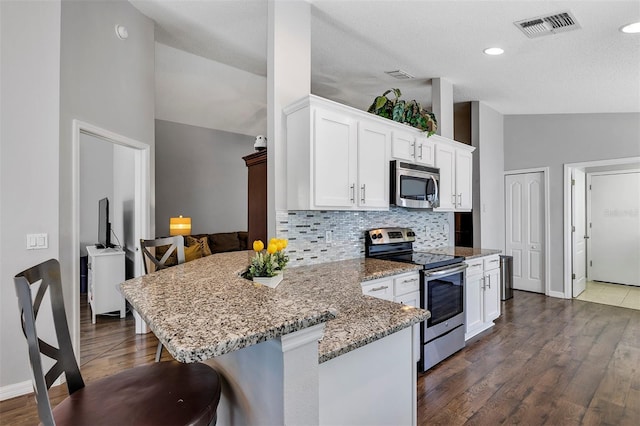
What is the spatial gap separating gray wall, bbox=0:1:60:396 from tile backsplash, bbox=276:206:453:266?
1.75 m

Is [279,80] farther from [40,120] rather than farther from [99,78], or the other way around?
[40,120]

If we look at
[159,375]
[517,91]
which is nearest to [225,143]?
[517,91]

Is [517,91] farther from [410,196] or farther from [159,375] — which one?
[159,375]

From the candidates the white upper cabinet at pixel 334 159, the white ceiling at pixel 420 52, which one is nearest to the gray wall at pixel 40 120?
the white ceiling at pixel 420 52

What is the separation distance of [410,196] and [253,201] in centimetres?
159

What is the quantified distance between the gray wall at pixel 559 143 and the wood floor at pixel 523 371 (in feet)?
4.83

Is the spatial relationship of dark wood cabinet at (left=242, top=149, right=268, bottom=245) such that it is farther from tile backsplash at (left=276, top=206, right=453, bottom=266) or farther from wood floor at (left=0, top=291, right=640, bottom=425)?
wood floor at (left=0, top=291, right=640, bottom=425)

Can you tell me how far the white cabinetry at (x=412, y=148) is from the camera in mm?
3056

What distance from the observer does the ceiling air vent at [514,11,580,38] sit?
2.65 metres

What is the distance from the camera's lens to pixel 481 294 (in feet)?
11.5

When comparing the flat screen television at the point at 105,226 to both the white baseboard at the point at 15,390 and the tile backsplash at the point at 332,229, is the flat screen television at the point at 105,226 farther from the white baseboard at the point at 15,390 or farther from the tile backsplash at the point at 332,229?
the tile backsplash at the point at 332,229

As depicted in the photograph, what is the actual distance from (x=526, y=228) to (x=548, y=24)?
11.9 ft

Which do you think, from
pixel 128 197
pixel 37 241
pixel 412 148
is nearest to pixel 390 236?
pixel 412 148

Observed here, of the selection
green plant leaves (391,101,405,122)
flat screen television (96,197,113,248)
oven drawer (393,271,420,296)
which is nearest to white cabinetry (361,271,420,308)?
oven drawer (393,271,420,296)
